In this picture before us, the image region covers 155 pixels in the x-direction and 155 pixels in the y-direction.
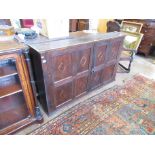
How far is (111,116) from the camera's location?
1.69 m

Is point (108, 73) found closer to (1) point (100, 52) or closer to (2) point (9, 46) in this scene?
(1) point (100, 52)

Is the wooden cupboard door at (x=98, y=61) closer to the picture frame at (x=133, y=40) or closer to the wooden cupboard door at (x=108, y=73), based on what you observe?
the wooden cupboard door at (x=108, y=73)

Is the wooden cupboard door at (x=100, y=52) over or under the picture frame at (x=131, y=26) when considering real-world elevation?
under

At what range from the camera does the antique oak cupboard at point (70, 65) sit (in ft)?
4.20

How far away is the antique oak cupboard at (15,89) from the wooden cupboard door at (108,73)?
1216 millimetres

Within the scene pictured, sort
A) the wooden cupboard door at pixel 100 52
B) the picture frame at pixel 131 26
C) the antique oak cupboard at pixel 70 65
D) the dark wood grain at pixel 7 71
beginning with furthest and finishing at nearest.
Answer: the picture frame at pixel 131 26 < the wooden cupboard door at pixel 100 52 < the antique oak cupboard at pixel 70 65 < the dark wood grain at pixel 7 71

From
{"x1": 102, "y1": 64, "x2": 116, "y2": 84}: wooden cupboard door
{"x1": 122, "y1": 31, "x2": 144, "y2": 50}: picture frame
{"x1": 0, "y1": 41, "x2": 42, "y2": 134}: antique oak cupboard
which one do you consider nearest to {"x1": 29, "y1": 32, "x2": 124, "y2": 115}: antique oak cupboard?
{"x1": 102, "y1": 64, "x2": 116, "y2": 84}: wooden cupboard door

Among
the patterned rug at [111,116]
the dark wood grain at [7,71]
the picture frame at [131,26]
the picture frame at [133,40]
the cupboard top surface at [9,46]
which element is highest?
the cupboard top surface at [9,46]

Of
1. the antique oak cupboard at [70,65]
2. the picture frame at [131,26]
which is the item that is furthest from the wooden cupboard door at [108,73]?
the picture frame at [131,26]

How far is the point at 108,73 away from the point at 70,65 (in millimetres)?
955

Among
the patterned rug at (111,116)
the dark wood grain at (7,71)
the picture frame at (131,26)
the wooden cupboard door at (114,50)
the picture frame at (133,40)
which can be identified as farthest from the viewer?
the picture frame at (131,26)

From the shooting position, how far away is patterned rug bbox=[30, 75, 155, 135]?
1.49 metres

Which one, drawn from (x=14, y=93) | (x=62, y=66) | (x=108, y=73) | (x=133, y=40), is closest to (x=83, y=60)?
(x=62, y=66)
